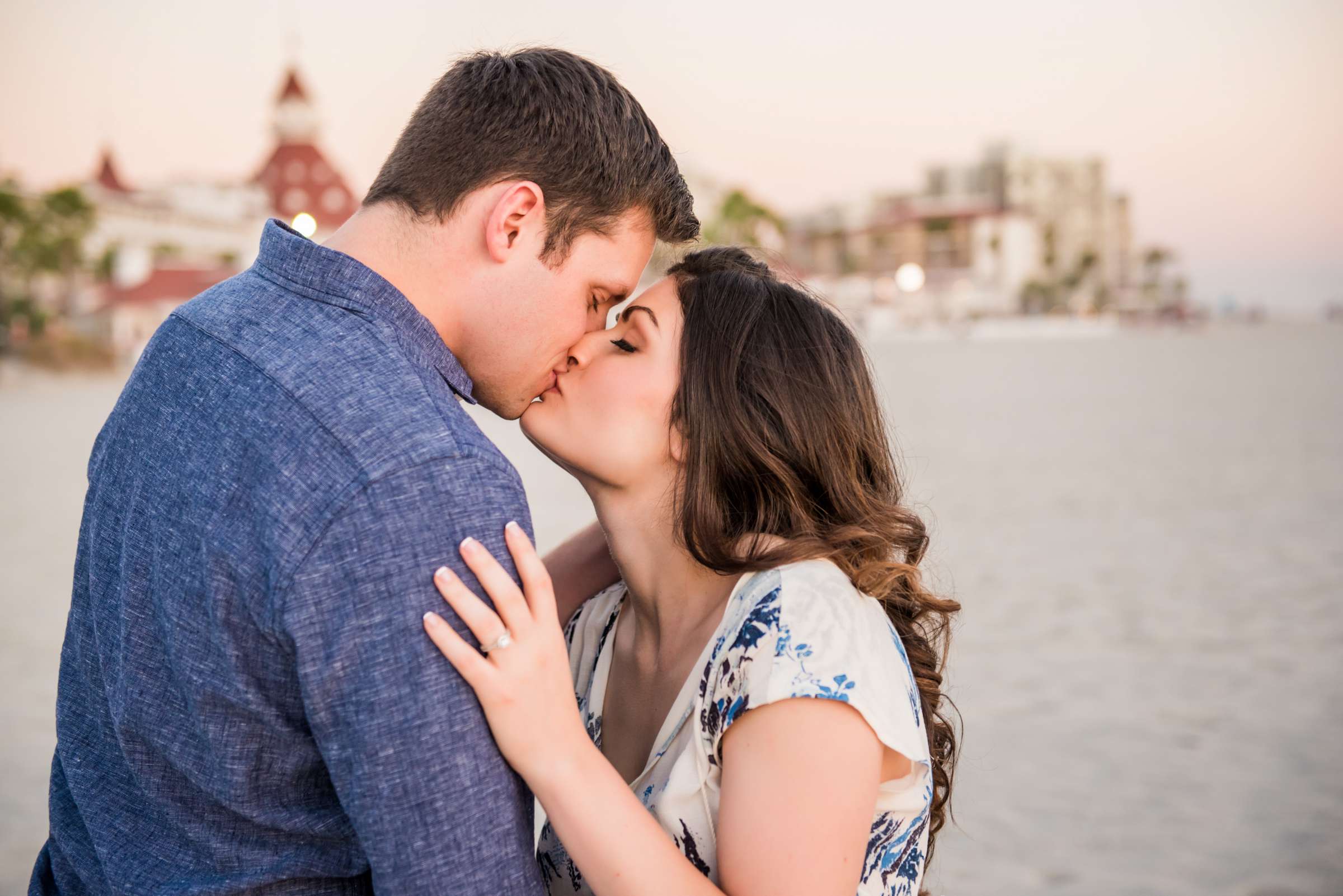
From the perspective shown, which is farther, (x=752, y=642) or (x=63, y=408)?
(x=63, y=408)

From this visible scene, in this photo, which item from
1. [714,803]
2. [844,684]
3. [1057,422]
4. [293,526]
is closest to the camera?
[293,526]

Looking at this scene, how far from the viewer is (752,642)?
5.22 ft

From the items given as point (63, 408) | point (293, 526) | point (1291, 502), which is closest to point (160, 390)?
point (293, 526)

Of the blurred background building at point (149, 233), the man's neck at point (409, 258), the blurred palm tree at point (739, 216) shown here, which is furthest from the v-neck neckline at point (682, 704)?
the blurred palm tree at point (739, 216)

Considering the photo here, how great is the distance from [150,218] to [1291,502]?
6995 cm

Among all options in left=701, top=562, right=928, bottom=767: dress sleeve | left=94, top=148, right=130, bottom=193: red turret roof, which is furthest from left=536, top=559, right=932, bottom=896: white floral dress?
left=94, top=148, right=130, bottom=193: red turret roof

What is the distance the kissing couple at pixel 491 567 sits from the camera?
1.20 m

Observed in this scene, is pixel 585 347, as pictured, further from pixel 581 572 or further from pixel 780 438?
pixel 581 572

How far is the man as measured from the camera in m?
1.19

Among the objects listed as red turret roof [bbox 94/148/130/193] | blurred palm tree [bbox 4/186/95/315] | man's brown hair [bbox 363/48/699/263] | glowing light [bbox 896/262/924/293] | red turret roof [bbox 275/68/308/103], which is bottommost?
glowing light [bbox 896/262/924/293]

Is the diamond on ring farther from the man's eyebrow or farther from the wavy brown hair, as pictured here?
the man's eyebrow

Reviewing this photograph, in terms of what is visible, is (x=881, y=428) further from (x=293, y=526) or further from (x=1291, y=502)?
(x=1291, y=502)

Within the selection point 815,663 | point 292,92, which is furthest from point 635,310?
point 292,92

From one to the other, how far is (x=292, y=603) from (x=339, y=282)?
0.42 m
